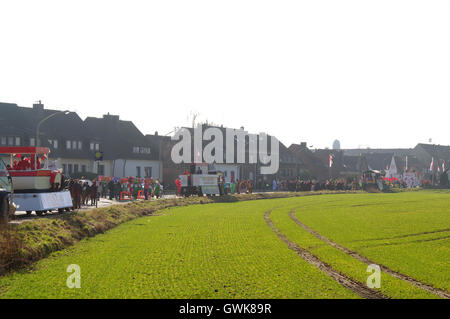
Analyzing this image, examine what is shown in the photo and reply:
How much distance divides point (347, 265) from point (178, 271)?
14.2 feet

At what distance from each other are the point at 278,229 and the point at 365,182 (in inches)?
2443

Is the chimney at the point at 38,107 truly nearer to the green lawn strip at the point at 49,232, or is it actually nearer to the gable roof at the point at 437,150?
the green lawn strip at the point at 49,232

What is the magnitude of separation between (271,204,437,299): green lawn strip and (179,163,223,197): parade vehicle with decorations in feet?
86.2

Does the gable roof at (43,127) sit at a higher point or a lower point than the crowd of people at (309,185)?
higher

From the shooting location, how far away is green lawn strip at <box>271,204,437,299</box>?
10.1m

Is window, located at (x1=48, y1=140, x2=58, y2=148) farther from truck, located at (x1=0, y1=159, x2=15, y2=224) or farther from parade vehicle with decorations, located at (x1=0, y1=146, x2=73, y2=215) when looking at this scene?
truck, located at (x1=0, y1=159, x2=15, y2=224)

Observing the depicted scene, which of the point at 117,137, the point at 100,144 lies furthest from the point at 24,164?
the point at 117,137

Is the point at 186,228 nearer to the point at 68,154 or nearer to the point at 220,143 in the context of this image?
the point at 68,154

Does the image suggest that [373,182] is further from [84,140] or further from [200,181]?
[84,140]

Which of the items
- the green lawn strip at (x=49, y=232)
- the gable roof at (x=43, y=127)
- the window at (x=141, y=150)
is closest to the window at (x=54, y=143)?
the gable roof at (x=43, y=127)

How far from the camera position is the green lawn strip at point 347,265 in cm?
1015

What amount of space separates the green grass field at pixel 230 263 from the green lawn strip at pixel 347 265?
0.02 meters

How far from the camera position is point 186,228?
22344mm
